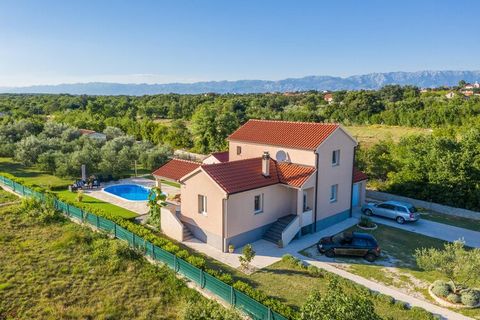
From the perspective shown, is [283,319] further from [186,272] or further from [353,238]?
[353,238]

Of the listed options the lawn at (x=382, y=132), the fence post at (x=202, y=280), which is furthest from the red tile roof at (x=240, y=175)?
the lawn at (x=382, y=132)

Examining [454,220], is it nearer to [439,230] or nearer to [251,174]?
[439,230]

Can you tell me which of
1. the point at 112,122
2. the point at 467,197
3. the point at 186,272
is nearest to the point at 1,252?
the point at 186,272

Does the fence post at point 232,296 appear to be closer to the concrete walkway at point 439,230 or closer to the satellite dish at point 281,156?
the satellite dish at point 281,156

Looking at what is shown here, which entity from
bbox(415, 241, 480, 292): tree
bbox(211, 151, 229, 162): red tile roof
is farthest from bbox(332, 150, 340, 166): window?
bbox(211, 151, 229, 162): red tile roof

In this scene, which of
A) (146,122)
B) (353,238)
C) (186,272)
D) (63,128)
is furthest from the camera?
(146,122)
